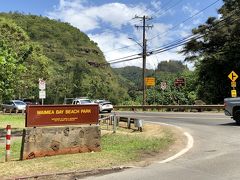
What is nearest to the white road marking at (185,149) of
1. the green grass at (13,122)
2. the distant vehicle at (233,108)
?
the distant vehicle at (233,108)

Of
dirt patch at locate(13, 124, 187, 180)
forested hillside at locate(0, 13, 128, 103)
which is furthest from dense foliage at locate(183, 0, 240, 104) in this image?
dirt patch at locate(13, 124, 187, 180)

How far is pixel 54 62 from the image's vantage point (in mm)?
110562

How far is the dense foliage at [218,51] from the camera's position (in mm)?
44812

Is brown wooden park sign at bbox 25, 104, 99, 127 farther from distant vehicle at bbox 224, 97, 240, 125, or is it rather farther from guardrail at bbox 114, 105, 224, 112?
guardrail at bbox 114, 105, 224, 112

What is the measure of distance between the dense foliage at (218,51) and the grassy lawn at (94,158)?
2937 cm

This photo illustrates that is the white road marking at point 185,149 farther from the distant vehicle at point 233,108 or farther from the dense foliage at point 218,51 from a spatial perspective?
the dense foliage at point 218,51

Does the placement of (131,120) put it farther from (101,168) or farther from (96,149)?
(101,168)

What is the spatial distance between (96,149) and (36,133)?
2.12 meters

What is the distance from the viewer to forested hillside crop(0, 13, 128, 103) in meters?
50.1

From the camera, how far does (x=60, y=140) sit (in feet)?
46.4

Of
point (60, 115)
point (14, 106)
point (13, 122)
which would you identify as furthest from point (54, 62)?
point (60, 115)

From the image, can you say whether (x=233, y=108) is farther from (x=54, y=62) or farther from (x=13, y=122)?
(x=54, y=62)

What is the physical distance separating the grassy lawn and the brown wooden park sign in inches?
46.1

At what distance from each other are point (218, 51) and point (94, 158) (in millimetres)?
36609
